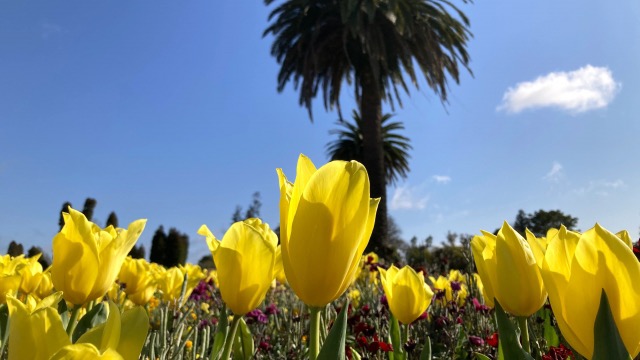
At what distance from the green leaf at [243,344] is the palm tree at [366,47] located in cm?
1118

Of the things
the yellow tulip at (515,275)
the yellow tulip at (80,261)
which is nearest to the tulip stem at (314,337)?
the yellow tulip at (515,275)

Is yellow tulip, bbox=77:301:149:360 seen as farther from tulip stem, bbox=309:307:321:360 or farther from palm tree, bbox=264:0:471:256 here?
palm tree, bbox=264:0:471:256

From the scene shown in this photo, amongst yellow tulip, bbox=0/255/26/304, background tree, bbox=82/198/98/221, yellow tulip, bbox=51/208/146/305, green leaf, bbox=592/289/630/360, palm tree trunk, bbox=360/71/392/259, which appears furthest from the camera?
background tree, bbox=82/198/98/221

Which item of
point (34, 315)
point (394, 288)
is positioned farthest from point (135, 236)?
point (394, 288)

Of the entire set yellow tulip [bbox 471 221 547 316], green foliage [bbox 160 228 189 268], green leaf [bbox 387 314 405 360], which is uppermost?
green foliage [bbox 160 228 189 268]

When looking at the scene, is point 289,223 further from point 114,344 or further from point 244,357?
point 244,357

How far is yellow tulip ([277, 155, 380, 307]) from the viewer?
24.7 inches

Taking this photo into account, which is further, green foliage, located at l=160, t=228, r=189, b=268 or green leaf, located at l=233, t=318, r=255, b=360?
green foliage, located at l=160, t=228, r=189, b=268

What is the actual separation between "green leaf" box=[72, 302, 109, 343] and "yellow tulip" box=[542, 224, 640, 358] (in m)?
0.89

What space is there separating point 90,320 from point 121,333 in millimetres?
641

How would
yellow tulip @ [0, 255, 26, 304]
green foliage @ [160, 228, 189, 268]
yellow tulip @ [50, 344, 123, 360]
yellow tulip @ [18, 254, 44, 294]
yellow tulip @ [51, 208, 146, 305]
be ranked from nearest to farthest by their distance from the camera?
yellow tulip @ [50, 344, 123, 360] < yellow tulip @ [51, 208, 146, 305] < yellow tulip @ [0, 255, 26, 304] < yellow tulip @ [18, 254, 44, 294] < green foliage @ [160, 228, 189, 268]

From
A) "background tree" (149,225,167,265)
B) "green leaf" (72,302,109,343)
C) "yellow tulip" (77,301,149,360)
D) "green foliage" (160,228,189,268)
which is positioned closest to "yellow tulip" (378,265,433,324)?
"green leaf" (72,302,109,343)

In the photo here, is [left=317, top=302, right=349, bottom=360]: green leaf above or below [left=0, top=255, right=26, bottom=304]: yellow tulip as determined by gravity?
below

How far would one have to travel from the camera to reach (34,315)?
0.46 metres
